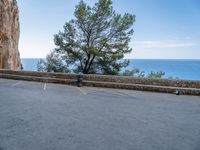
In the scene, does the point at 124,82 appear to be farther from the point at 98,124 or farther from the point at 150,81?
the point at 98,124

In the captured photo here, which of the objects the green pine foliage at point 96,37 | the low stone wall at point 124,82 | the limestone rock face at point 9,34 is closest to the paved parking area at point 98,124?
the low stone wall at point 124,82

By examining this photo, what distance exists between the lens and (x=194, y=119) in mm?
6594

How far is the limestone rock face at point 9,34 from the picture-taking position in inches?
1153

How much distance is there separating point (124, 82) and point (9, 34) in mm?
24020

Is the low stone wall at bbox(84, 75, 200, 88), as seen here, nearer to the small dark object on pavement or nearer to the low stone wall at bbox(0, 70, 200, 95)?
the low stone wall at bbox(0, 70, 200, 95)

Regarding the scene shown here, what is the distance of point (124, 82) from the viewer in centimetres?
1267

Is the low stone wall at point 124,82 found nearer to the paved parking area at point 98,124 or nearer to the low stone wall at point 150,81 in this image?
the low stone wall at point 150,81

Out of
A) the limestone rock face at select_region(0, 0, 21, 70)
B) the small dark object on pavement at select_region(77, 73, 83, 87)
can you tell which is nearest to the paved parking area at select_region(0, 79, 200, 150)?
the small dark object on pavement at select_region(77, 73, 83, 87)

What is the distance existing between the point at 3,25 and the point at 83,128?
2822cm

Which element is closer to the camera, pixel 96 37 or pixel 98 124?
pixel 98 124

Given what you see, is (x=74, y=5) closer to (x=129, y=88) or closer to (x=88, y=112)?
(x=129, y=88)

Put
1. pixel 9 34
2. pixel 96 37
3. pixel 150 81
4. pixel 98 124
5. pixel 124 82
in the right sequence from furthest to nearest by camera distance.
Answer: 1. pixel 9 34
2. pixel 96 37
3. pixel 124 82
4. pixel 150 81
5. pixel 98 124

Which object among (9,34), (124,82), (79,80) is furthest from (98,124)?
(9,34)

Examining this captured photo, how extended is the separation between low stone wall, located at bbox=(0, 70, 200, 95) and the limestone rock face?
48.1 ft
